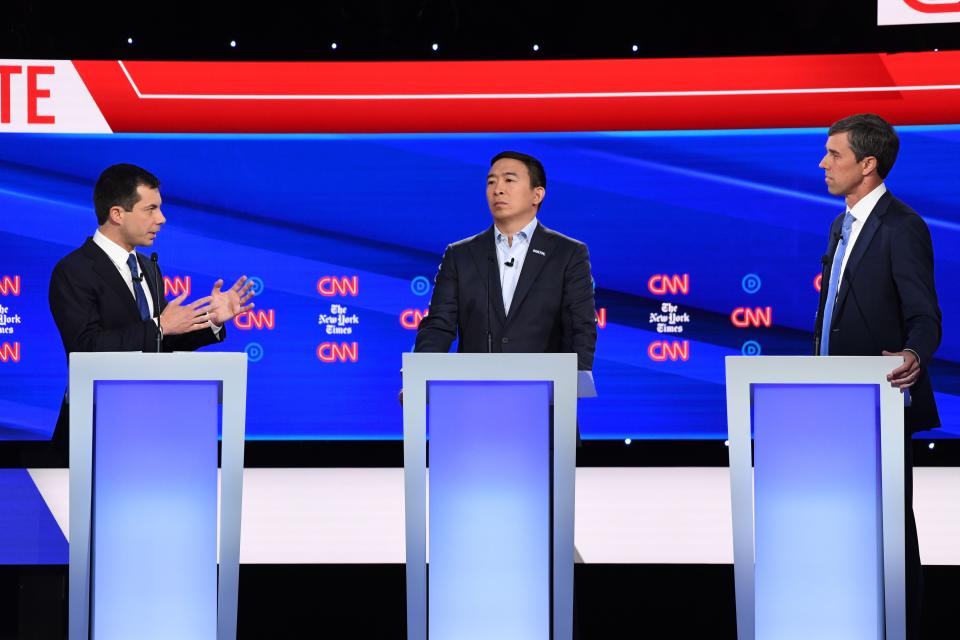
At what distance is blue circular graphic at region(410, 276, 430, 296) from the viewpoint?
19.2 feet

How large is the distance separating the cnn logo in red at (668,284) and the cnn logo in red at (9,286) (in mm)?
3241

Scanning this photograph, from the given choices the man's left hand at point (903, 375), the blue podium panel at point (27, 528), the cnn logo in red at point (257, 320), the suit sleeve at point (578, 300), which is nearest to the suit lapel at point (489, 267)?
the suit sleeve at point (578, 300)

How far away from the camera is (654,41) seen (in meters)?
5.68

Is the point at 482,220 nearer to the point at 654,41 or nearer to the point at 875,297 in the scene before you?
the point at 654,41

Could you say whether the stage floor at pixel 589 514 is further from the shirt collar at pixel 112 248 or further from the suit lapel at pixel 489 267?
the shirt collar at pixel 112 248

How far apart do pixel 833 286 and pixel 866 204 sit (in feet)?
0.80

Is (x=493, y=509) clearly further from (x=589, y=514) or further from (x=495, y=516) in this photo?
(x=589, y=514)

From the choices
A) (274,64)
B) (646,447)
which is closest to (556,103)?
(274,64)

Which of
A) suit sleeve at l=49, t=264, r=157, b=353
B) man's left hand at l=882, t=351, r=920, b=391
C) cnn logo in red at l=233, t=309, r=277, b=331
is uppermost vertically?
cnn logo in red at l=233, t=309, r=277, b=331

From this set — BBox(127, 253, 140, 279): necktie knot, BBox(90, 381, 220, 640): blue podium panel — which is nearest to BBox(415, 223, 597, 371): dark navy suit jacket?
BBox(127, 253, 140, 279): necktie knot

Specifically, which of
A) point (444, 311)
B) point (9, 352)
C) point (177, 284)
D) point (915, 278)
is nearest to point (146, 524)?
point (444, 311)

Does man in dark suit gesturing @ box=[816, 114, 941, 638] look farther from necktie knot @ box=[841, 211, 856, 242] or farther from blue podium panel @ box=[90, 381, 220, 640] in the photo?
blue podium panel @ box=[90, 381, 220, 640]

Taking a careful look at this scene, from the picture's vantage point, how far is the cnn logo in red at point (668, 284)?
19.1ft

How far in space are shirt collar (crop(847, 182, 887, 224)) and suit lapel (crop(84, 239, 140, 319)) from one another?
2089 millimetres
